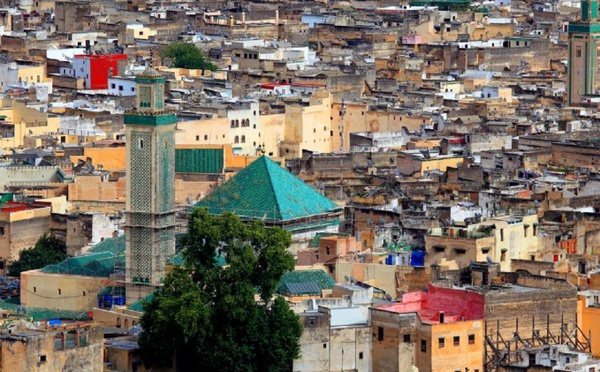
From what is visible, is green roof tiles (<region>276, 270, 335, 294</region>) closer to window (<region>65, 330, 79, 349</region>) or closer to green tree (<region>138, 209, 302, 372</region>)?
green tree (<region>138, 209, 302, 372</region>)

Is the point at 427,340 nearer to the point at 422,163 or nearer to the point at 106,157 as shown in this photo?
the point at 422,163

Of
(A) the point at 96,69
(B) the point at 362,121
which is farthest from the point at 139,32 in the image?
(B) the point at 362,121

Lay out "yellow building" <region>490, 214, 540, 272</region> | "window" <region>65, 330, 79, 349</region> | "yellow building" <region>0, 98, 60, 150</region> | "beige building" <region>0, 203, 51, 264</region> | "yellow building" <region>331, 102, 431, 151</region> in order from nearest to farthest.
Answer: "window" <region>65, 330, 79, 349</region> < "yellow building" <region>490, 214, 540, 272</region> < "beige building" <region>0, 203, 51, 264</region> < "yellow building" <region>0, 98, 60, 150</region> < "yellow building" <region>331, 102, 431, 151</region>

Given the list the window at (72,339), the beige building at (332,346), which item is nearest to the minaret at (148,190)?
the beige building at (332,346)

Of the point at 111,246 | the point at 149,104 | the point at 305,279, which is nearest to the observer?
the point at 305,279

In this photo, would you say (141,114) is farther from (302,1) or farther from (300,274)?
(302,1)

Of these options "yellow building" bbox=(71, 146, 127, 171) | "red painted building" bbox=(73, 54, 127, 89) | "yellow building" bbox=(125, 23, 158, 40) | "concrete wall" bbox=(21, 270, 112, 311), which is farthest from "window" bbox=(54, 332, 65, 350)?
"yellow building" bbox=(125, 23, 158, 40)
